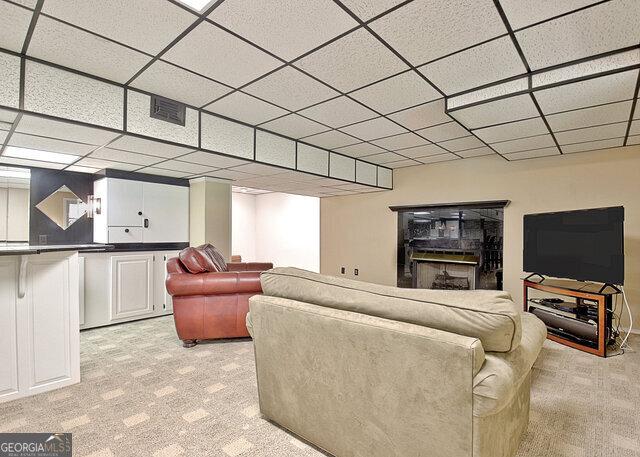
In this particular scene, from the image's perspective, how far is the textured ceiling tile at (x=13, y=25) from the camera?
5.57 feet

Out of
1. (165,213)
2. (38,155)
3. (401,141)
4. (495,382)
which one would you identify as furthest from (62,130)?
(401,141)

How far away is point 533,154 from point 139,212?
5367mm

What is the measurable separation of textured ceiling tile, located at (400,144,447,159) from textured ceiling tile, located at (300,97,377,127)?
56.6 inches

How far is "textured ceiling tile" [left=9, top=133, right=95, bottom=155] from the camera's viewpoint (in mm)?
2834

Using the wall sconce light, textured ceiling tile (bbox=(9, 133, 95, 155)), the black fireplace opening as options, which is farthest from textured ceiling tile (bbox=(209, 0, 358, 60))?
the black fireplace opening

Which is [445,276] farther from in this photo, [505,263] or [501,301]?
[501,301]

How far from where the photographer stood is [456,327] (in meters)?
1.23

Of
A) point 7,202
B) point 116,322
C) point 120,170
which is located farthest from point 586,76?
point 7,202

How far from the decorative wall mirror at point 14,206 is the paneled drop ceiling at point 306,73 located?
14.9 inches

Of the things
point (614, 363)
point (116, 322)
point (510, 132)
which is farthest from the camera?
point (116, 322)

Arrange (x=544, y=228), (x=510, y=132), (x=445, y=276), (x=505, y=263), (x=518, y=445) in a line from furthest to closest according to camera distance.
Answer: (x=445, y=276), (x=505, y=263), (x=544, y=228), (x=510, y=132), (x=518, y=445)

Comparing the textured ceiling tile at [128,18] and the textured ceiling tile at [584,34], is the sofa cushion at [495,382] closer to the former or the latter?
the textured ceiling tile at [584,34]

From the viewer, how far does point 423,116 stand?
10.8ft

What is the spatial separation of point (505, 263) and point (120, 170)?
18.2ft
